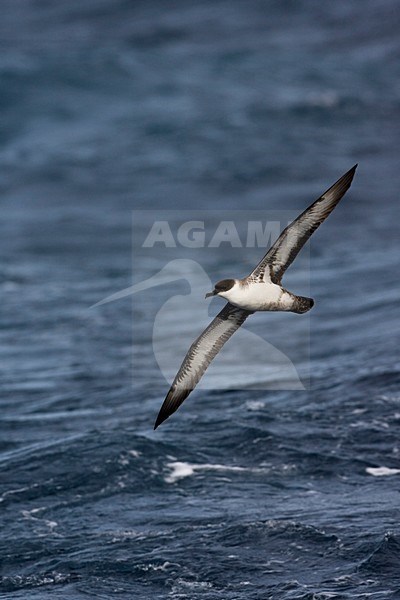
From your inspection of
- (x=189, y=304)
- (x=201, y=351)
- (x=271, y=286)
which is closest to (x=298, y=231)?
(x=271, y=286)

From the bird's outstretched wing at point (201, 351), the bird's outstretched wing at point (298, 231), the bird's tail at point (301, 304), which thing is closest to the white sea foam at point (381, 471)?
the bird's outstretched wing at point (201, 351)

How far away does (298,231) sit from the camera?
17344 millimetres

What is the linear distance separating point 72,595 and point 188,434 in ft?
28.7

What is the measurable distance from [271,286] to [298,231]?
3.40 ft

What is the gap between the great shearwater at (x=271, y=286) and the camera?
17.2 metres

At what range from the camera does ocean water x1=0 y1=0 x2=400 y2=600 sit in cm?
2266

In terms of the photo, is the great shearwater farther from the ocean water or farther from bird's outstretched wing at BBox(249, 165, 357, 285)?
the ocean water

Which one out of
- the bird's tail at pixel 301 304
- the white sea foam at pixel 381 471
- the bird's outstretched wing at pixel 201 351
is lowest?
the white sea foam at pixel 381 471

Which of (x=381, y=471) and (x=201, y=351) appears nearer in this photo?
(x=201, y=351)

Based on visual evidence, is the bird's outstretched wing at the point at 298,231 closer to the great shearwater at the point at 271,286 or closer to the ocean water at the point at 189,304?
the great shearwater at the point at 271,286

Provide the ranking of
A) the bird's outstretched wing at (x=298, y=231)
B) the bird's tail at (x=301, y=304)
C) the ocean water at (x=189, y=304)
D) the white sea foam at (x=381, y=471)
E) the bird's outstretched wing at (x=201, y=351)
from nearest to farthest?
the bird's outstretched wing at (x=298, y=231)
the bird's tail at (x=301, y=304)
the bird's outstretched wing at (x=201, y=351)
the ocean water at (x=189, y=304)
the white sea foam at (x=381, y=471)

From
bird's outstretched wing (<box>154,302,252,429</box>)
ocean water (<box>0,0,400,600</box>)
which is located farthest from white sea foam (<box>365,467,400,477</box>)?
bird's outstretched wing (<box>154,302,252,429</box>)

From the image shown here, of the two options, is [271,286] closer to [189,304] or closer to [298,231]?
[298,231]

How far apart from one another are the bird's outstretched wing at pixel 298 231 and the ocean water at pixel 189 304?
628 centimetres
